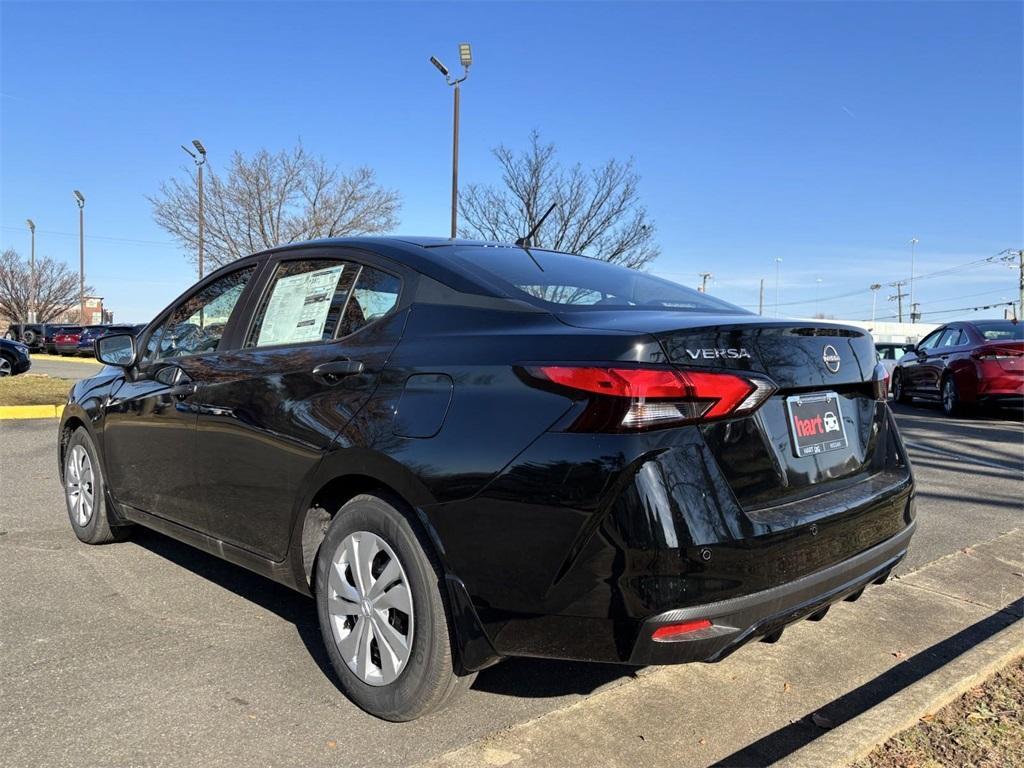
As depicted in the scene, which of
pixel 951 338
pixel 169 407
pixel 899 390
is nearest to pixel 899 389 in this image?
pixel 899 390

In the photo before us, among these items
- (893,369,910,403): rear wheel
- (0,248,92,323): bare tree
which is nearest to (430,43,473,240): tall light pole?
(893,369,910,403): rear wheel

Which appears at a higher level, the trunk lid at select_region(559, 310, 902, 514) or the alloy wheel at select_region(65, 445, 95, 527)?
the trunk lid at select_region(559, 310, 902, 514)

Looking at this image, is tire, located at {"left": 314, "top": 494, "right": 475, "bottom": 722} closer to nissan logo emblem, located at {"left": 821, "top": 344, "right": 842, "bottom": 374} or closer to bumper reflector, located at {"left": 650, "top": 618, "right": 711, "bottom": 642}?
bumper reflector, located at {"left": 650, "top": 618, "right": 711, "bottom": 642}

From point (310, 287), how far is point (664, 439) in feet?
5.87

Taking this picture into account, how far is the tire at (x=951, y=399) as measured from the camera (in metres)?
12.1

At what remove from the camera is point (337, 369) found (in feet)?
9.36

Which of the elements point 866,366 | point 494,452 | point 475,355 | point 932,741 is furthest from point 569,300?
point 932,741

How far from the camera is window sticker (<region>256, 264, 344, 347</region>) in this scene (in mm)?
3205

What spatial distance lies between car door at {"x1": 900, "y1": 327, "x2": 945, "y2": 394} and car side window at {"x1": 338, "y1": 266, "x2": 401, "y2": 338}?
1271 cm

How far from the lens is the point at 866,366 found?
287 centimetres

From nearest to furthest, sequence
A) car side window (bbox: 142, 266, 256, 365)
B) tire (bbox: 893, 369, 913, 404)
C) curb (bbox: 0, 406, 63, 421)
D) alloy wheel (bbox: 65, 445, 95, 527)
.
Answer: car side window (bbox: 142, 266, 256, 365) → alloy wheel (bbox: 65, 445, 95, 527) → curb (bbox: 0, 406, 63, 421) → tire (bbox: 893, 369, 913, 404)

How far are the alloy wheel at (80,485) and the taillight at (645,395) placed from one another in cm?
355

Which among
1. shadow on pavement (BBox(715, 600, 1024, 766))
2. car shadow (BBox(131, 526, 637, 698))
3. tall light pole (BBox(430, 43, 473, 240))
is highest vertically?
tall light pole (BBox(430, 43, 473, 240))

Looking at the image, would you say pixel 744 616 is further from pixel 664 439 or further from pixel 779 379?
pixel 779 379
